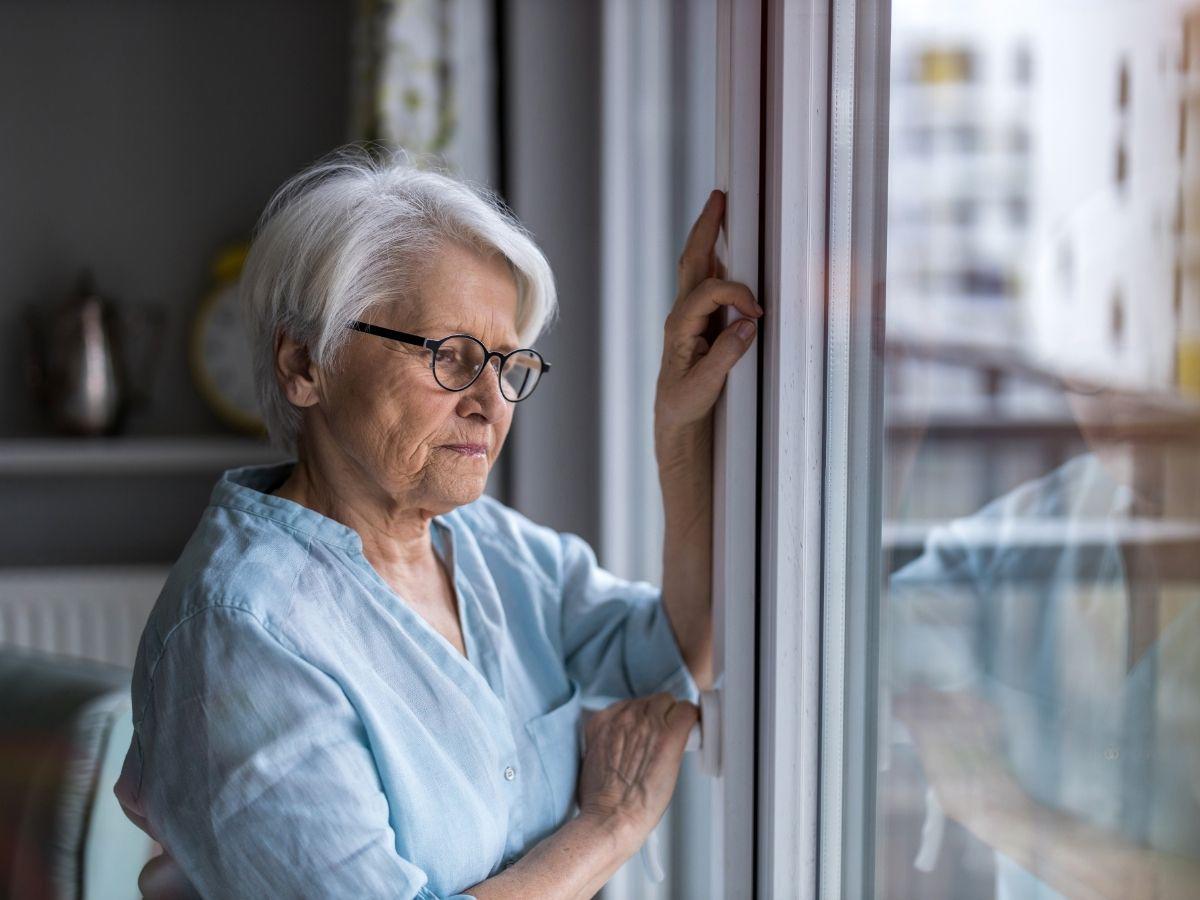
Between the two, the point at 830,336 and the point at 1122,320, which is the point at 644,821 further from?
the point at 1122,320

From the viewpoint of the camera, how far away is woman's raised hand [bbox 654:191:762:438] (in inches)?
41.6

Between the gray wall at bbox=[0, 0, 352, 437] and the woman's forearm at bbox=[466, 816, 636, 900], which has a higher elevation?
the gray wall at bbox=[0, 0, 352, 437]

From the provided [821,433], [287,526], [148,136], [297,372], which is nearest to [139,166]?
[148,136]

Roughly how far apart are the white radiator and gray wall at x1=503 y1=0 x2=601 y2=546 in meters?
1.17

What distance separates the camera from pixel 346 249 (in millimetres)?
1032

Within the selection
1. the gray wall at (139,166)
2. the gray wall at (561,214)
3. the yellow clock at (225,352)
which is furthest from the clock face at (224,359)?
the gray wall at (561,214)

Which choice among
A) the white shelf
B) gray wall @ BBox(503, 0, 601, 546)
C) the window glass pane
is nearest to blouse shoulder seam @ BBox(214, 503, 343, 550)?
the window glass pane

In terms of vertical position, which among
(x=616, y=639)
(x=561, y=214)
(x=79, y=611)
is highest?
(x=561, y=214)

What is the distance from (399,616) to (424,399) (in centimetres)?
21

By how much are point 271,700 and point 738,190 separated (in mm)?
636

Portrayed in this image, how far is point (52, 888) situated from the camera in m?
1.50

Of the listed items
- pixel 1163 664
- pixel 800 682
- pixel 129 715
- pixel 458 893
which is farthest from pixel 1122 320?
pixel 129 715

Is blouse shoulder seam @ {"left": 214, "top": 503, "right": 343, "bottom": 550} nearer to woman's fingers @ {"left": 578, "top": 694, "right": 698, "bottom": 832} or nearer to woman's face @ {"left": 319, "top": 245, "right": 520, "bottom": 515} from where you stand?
woman's face @ {"left": 319, "top": 245, "right": 520, "bottom": 515}

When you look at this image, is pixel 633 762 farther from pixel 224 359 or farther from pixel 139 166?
pixel 139 166
